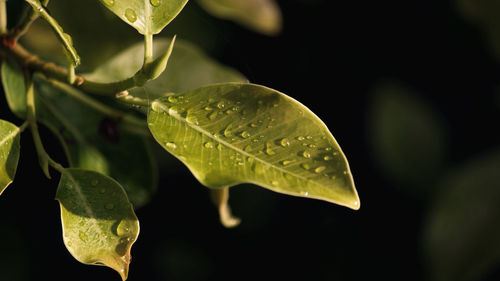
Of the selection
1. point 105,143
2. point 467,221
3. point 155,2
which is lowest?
point 467,221

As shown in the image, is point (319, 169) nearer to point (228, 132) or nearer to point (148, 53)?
point (228, 132)

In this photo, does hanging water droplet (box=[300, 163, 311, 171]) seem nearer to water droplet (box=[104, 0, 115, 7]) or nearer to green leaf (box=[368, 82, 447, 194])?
water droplet (box=[104, 0, 115, 7])

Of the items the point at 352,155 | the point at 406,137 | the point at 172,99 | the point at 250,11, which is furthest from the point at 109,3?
the point at 406,137

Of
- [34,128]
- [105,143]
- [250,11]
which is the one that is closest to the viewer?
[34,128]

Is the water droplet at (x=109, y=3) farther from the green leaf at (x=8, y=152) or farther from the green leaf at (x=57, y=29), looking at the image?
the green leaf at (x=8, y=152)

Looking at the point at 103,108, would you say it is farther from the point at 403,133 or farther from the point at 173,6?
the point at 403,133

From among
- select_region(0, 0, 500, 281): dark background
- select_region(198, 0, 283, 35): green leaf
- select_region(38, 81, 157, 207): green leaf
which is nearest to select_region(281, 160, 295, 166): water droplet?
select_region(38, 81, 157, 207): green leaf

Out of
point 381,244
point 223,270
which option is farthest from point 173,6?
point 381,244
